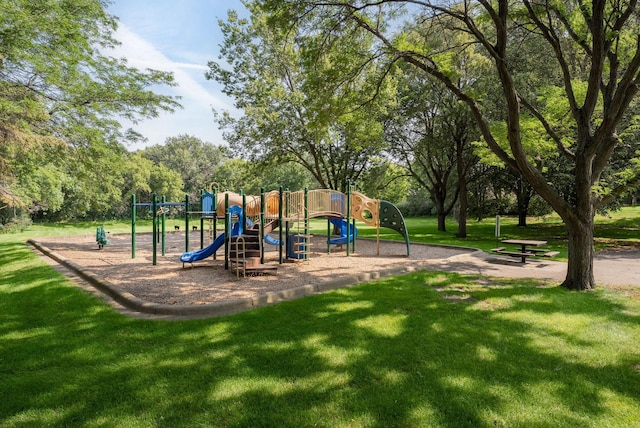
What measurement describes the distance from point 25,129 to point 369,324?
10496mm

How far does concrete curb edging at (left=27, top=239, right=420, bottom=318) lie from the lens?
6.37 m

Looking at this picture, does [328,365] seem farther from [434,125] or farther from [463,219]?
[434,125]

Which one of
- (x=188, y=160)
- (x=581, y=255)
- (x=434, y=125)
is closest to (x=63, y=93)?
(x=581, y=255)

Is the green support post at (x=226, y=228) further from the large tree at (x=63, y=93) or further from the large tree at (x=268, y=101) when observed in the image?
the large tree at (x=268, y=101)

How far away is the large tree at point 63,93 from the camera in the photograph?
941 cm

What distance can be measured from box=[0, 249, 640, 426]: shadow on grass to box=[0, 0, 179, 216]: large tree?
6133mm

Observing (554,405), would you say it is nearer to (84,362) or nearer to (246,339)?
(246,339)

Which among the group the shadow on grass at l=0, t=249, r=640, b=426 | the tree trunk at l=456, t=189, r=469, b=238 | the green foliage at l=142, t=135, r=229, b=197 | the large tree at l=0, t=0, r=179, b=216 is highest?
the green foliage at l=142, t=135, r=229, b=197

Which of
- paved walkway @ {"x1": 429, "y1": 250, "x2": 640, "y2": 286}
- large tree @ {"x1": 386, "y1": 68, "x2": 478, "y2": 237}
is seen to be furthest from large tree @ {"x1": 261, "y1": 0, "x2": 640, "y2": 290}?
large tree @ {"x1": 386, "y1": 68, "x2": 478, "y2": 237}

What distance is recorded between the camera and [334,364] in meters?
4.34

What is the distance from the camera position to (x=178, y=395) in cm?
368

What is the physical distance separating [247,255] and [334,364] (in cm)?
783

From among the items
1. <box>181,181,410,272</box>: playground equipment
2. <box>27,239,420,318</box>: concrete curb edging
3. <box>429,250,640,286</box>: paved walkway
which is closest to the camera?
<box>27,239,420,318</box>: concrete curb edging

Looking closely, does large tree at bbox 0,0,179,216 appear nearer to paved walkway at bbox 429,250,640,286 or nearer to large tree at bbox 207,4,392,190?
large tree at bbox 207,4,392,190
